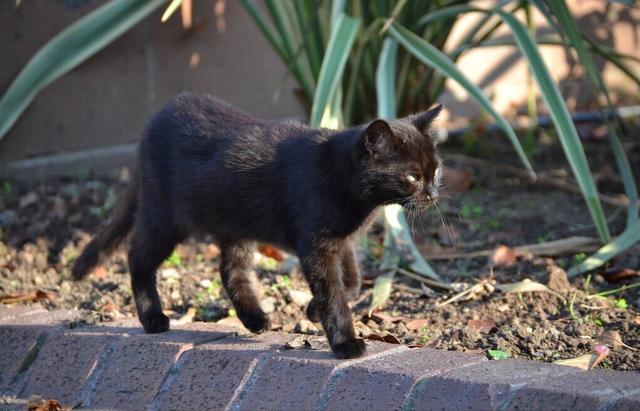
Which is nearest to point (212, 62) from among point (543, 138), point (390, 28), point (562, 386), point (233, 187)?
point (390, 28)

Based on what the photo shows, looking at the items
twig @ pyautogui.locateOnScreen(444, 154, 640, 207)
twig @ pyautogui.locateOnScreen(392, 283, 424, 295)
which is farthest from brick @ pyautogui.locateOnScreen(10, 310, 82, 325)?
twig @ pyautogui.locateOnScreen(444, 154, 640, 207)

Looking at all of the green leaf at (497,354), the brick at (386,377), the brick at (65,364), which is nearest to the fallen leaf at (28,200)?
the brick at (65,364)

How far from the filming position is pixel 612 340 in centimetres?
260

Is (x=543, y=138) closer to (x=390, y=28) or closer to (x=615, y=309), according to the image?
(x=390, y=28)

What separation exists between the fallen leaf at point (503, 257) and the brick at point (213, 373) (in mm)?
1076

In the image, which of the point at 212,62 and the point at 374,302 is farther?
the point at 212,62

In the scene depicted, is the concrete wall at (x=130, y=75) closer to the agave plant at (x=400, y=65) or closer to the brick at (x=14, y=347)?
the agave plant at (x=400, y=65)

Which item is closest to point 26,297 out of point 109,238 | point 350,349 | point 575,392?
point 109,238

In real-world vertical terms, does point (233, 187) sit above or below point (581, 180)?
above

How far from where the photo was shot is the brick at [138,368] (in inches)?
104

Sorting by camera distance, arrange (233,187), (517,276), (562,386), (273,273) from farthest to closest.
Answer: (273,273), (517,276), (233,187), (562,386)

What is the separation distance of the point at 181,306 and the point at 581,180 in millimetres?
1541

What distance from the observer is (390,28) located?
3719 millimetres

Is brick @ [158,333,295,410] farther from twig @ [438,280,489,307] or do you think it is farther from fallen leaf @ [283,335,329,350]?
twig @ [438,280,489,307]
